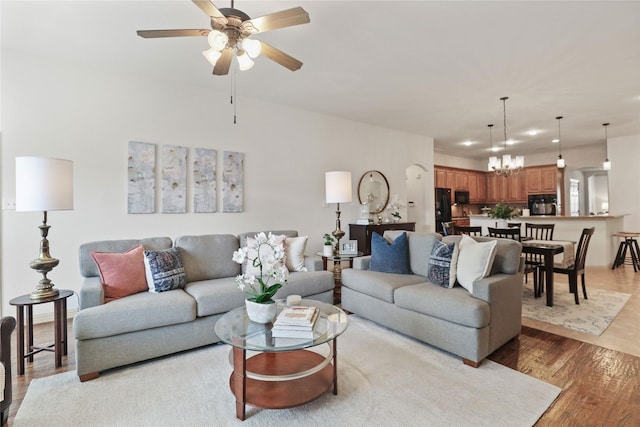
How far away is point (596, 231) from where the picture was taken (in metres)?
5.90

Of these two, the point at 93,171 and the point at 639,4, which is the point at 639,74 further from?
the point at 93,171

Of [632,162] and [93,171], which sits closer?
[93,171]

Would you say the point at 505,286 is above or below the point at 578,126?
below

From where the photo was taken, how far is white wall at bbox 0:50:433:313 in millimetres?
3193

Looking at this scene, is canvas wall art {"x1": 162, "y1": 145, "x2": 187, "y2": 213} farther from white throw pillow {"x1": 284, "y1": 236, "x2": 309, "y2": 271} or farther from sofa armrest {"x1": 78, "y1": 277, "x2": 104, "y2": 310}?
sofa armrest {"x1": 78, "y1": 277, "x2": 104, "y2": 310}

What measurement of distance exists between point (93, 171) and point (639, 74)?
252 inches

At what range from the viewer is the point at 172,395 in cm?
201

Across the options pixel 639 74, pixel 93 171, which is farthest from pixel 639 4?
pixel 93 171

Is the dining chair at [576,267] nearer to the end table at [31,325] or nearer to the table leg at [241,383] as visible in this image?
the table leg at [241,383]

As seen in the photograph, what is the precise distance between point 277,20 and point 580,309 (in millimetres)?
4251

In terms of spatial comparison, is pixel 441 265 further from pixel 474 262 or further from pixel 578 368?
pixel 578 368

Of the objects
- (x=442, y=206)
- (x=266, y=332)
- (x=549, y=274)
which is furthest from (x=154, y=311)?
(x=442, y=206)

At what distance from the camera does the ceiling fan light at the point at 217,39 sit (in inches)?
78.5

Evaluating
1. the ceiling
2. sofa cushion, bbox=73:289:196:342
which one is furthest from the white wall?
sofa cushion, bbox=73:289:196:342
